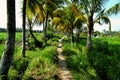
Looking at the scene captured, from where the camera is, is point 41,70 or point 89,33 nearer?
point 41,70

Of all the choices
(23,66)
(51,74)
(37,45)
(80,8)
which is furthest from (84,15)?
(51,74)

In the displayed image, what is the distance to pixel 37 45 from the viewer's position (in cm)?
2577

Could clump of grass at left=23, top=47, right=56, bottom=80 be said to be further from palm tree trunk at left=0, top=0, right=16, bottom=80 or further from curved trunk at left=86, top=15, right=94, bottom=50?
curved trunk at left=86, top=15, right=94, bottom=50

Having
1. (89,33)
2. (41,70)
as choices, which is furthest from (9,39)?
(89,33)

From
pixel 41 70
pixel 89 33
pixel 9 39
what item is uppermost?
pixel 89 33

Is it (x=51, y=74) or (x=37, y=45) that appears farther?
(x=37, y=45)

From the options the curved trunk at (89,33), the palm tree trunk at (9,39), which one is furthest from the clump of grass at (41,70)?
the curved trunk at (89,33)

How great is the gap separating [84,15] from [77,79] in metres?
10.5

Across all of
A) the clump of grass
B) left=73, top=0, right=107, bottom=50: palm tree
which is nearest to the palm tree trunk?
the clump of grass

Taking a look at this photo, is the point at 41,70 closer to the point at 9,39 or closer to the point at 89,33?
the point at 9,39

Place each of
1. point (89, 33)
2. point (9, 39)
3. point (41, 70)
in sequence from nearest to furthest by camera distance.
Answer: point (9, 39)
point (41, 70)
point (89, 33)

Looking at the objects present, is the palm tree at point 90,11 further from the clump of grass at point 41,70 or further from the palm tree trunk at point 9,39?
the palm tree trunk at point 9,39

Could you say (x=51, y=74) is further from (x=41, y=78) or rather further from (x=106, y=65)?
(x=106, y=65)

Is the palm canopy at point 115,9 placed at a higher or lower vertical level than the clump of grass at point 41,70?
higher
